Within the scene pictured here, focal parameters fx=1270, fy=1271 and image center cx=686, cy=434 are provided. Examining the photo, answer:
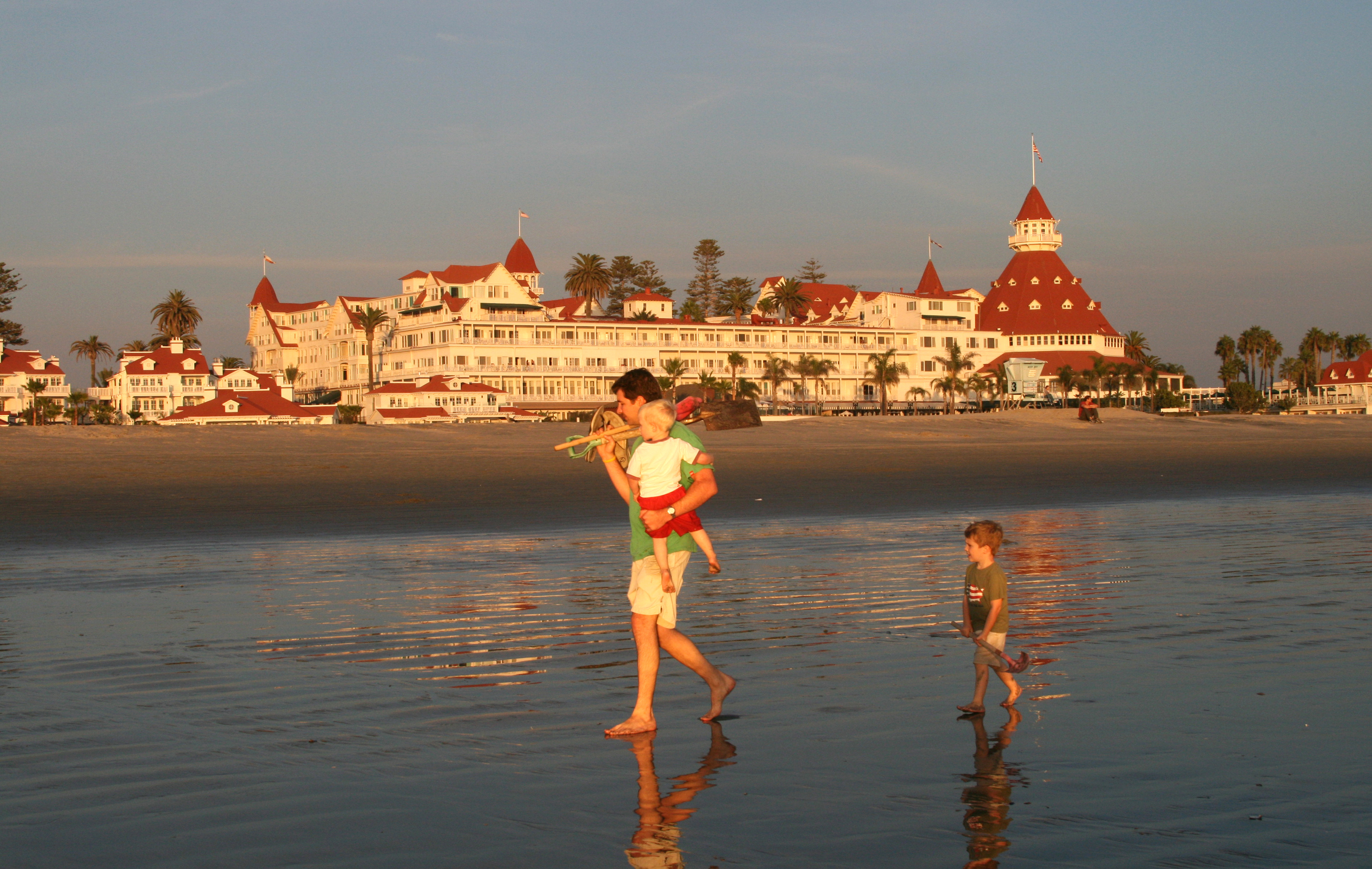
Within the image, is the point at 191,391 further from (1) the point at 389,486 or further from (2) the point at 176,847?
(2) the point at 176,847

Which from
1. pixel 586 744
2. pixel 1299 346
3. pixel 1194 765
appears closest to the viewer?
pixel 1194 765

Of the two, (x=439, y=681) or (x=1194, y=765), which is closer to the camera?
(x=1194, y=765)

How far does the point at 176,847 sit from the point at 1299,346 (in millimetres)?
156400

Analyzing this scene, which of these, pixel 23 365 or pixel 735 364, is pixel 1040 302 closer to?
pixel 735 364

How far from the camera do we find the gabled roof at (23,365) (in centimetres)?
9962

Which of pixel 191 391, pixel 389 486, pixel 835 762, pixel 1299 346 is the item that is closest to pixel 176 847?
pixel 835 762

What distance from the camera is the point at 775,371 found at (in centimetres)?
11262

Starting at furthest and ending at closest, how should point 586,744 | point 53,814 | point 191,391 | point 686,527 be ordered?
point 191,391
point 686,527
point 586,744
point 53,814

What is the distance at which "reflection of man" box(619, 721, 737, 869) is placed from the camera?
466 cm

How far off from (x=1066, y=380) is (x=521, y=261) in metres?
53.2

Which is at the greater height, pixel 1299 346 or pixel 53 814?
pixel 1299 346

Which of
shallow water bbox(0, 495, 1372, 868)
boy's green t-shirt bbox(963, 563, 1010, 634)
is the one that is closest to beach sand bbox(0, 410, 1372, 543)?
shallow water bbox(0, 495, 1372, 868)

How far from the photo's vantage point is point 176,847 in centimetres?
477

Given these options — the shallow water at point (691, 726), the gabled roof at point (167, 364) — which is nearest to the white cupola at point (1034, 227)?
the gabled roof at point (167, 364)
